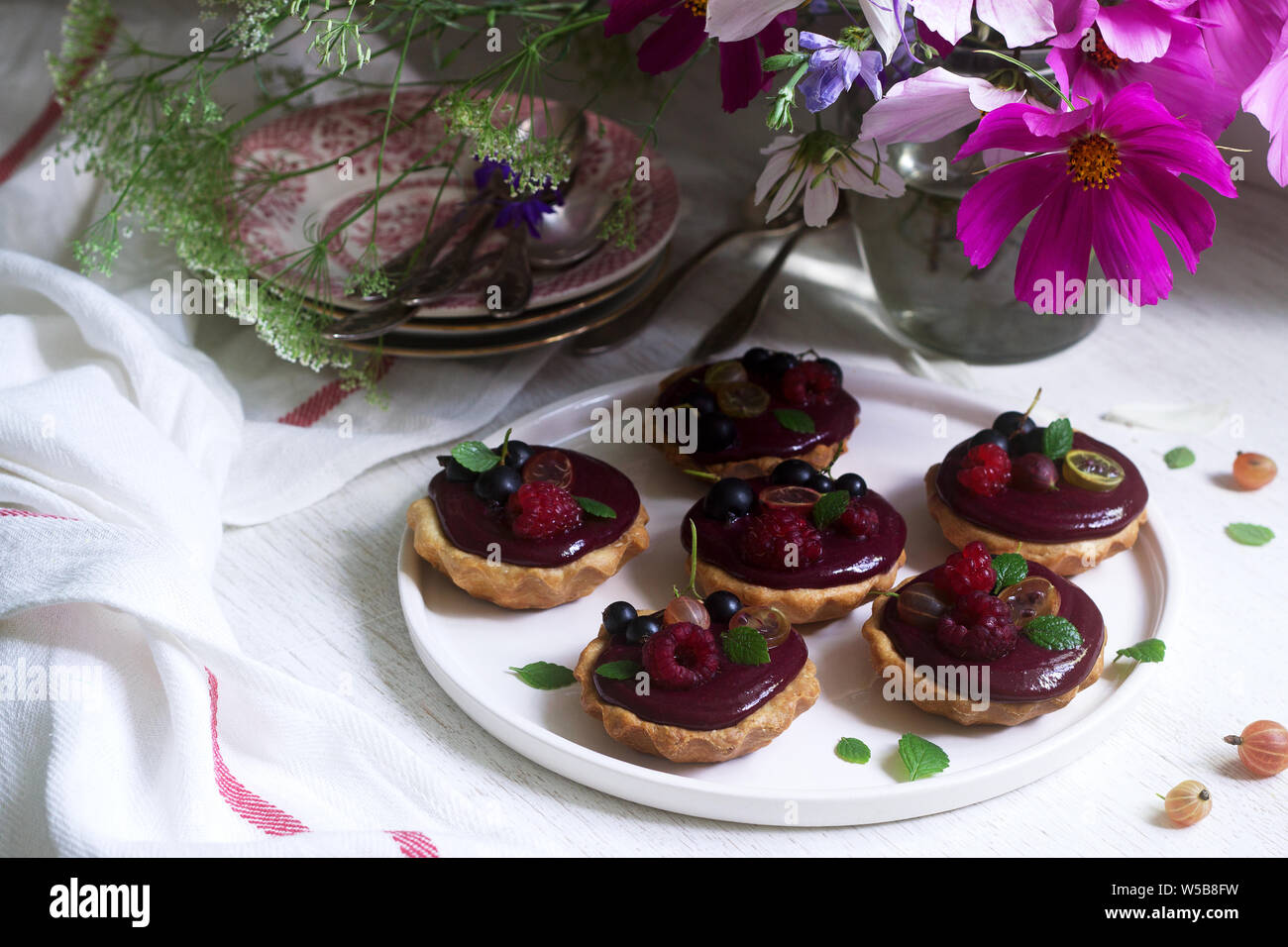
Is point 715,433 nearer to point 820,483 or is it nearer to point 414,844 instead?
point 820,483

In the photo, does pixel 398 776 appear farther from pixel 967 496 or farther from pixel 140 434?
pixel 967 496

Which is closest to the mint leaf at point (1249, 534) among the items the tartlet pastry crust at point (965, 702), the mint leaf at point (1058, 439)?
the mint leaf at point (1058, 439)

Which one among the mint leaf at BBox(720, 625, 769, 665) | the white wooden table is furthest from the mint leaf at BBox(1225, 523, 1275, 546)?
the mint leaf at BBox(720, 625, 769, 665)

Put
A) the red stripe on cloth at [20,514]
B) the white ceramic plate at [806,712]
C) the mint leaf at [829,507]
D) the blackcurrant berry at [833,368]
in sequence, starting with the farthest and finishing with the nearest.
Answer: the blackcurrant berry at [833,368], the mint leaf at [829,507], the red stripe on cloth at [20,514], the white ceramic plate at [806,712]

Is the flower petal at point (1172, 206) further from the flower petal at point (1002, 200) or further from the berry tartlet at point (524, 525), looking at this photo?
the berry tartlet at point (524, 525)

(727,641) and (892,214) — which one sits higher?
(892,214)

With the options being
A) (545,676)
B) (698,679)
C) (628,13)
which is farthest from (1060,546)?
(628,13)
